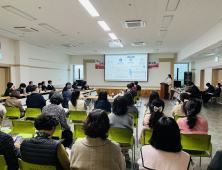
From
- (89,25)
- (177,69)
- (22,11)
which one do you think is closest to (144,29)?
(89,25)

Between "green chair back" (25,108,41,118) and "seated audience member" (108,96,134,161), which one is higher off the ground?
"seated audience member" (108,96,134,161)

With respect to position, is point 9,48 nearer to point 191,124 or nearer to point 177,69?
point 191,124

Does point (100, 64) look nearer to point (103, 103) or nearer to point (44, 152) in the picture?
point (103, 103)

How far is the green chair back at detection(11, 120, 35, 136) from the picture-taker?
2732mm

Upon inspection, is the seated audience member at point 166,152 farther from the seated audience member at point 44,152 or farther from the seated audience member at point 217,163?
the seated audience member at point 44,152

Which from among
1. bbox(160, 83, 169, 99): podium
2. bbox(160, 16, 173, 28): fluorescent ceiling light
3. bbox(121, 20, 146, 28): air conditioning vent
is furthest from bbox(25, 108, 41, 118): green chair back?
bbox(160, 83, 169, 99): podium

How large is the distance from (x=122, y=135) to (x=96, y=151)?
1.12 meters

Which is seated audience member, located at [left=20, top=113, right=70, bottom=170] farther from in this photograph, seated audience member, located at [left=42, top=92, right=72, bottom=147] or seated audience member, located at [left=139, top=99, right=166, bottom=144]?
seated audience member, located at [left=139, top=99, right=166, bottom=144]

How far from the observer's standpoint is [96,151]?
136 centimetres

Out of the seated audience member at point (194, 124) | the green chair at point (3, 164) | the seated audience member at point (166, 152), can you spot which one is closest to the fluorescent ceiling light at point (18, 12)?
the green chair at point (3, 164)

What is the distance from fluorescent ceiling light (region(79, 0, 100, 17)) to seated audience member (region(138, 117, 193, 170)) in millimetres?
3798

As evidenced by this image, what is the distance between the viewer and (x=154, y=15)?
479cm

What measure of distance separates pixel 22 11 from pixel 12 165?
458 cm

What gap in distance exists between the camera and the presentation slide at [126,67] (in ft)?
41.7
